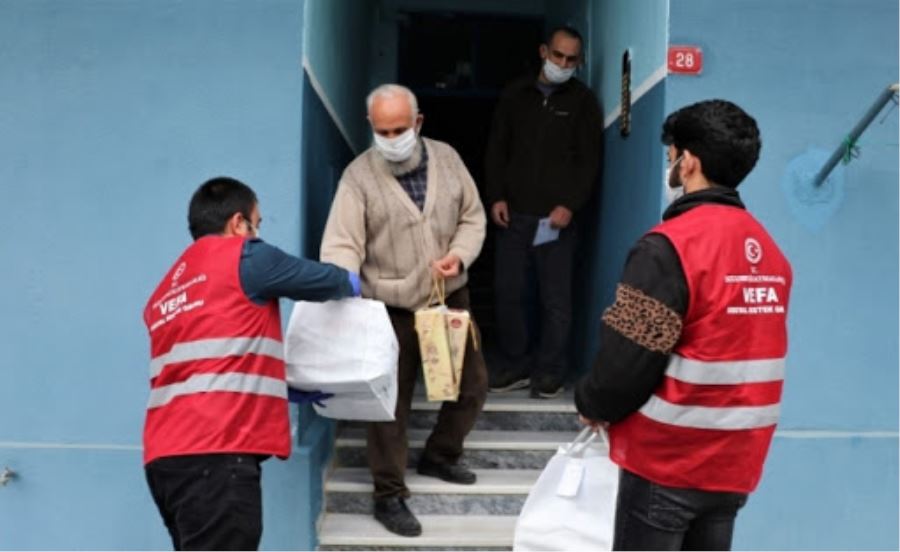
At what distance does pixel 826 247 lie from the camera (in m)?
3.47

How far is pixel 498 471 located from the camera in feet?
12.2

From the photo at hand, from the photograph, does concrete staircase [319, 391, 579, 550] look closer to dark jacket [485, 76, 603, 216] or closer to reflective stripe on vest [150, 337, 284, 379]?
dark jacket [485, 76, 603, 216]

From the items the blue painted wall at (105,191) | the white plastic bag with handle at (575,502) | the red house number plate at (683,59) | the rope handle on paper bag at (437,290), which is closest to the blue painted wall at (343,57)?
the blue painted wall at (105,191)

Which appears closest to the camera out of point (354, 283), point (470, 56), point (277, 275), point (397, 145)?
point (277, 275)

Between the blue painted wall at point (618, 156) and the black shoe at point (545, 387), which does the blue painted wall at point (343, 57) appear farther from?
the black shoe at point (545, 387)

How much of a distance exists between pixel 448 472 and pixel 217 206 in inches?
63.6

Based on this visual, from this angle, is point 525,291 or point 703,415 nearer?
point 703,415

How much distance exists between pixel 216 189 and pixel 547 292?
2.04 metres

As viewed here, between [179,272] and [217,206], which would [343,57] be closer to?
[217,206]

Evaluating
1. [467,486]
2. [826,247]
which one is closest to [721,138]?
[826,247]

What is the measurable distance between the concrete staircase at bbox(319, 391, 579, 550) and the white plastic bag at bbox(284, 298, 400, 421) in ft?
2.70

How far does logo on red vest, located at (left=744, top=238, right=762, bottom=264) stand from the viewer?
6.38ft

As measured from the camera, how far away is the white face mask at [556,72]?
13.3 ft

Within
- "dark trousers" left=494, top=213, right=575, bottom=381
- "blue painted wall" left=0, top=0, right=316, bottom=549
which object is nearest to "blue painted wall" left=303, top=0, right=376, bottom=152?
"blue painted wall" left=0, top=0, right=316, bottom=549
